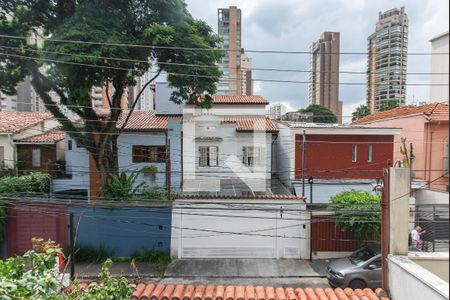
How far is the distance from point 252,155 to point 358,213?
7.02 m

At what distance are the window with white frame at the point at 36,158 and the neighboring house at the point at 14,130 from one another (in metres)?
0.84

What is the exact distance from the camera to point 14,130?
54.4 feet

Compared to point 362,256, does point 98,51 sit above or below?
above

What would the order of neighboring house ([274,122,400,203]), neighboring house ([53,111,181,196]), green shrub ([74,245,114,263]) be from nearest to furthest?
green shrub ([74,245,114,263])
neighboring house ([53,111,181,196])
neighboring house ([274,122,400,203])

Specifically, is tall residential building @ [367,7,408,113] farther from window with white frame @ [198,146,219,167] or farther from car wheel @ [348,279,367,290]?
window with white frame @ [198,146,219,167]

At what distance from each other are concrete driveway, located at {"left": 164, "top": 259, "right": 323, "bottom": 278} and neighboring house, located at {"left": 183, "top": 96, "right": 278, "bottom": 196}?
416 cm

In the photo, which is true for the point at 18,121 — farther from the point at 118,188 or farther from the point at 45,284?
the point at 45,284

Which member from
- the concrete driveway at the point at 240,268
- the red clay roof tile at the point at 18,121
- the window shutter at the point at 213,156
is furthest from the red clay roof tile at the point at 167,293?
the red clay roof tile at the point at 18,121

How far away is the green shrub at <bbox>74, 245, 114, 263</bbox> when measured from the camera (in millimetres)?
12915

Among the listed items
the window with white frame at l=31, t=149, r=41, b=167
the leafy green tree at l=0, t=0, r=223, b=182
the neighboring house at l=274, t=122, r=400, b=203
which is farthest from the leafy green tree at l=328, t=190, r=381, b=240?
the window with white frame at l=31, t=149, r=41, b=167

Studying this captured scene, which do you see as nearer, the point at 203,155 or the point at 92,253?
the point at 92,253

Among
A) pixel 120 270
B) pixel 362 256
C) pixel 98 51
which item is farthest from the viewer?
pixel 120 270

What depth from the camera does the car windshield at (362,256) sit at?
10.0 m

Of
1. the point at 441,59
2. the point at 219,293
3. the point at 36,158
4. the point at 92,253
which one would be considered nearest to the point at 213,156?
the point at 92,253
